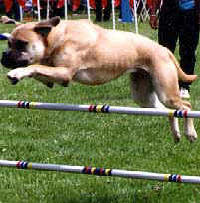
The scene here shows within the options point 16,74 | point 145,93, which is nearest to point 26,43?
point 16,74

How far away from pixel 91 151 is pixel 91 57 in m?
1.55

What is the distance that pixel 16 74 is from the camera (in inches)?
210

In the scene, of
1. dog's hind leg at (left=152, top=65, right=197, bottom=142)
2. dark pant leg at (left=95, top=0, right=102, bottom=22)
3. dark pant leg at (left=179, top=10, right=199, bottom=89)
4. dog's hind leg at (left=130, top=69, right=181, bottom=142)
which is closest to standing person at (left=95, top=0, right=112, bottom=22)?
dark pant leg at (left=95, top=0, right=102, bottom=22)

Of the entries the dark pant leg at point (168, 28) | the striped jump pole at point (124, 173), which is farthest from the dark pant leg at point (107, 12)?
the striped jump pole at point (124, 173)

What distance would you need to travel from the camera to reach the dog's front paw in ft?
17.4

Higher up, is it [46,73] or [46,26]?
[46,26]

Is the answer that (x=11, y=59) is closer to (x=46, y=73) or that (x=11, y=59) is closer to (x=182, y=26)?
(x=46, y=73)

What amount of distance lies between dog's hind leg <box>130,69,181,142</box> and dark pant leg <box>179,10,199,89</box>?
2615mm

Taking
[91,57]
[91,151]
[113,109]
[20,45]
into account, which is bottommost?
[91,151]

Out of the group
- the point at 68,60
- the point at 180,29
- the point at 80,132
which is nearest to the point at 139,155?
the point at 80,132

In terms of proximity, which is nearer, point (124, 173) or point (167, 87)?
point (124, 173)

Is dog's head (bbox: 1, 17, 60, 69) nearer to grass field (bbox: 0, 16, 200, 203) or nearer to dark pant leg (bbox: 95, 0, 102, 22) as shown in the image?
grass field (bbox: 0, 16, 200, 203)

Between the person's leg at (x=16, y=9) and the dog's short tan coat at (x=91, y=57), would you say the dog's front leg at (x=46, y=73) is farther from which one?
the person's leg at (x=16, y=9)

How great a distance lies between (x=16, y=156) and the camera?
23.4 ft
